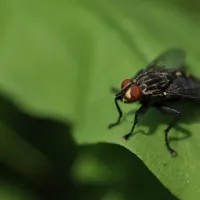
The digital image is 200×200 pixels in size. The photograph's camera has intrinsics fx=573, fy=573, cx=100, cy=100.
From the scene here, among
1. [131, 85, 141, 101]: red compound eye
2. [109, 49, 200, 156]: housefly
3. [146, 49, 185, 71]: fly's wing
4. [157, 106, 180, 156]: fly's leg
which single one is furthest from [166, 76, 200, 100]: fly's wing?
[131, 85, 141, 101]: red compound eye

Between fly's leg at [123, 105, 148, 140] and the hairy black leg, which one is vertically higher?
the hairy black leg

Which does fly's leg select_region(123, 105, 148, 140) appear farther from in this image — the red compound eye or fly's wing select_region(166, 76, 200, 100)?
fly's wing select_region(166, 76, 200, 100)

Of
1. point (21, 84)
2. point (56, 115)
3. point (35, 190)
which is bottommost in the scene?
point (35, 190)

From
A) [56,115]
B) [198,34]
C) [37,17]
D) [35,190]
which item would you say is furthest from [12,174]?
[198,34]

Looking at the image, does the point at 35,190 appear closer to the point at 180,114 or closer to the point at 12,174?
the point at 12,174

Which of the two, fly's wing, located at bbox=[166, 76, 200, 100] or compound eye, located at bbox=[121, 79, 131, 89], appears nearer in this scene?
compound eye, located at bbox=[121, 79, 131, 89]

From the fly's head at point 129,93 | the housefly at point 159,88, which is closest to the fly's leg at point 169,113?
the housefly at point 159,88
